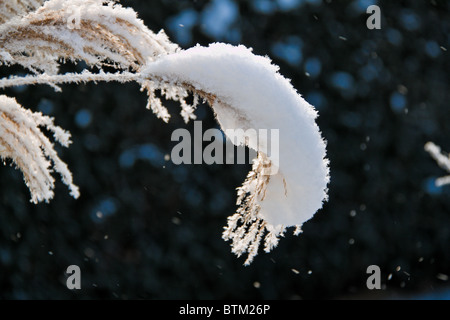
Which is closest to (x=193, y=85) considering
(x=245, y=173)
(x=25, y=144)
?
(x=25, y=144)

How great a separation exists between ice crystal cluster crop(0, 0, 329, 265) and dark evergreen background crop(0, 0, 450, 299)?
2300mm

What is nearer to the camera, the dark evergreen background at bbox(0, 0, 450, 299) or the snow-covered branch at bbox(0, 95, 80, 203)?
the snow-covered branch at bbox(0, 95, 80, 203)

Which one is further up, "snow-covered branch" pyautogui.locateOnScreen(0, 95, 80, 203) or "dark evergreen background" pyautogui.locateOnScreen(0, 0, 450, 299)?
"dark evergreen background" pyautogui.locateOnScreen(0, 0, 450, 299)

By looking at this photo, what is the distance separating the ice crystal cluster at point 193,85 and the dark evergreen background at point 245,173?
7.55 feet

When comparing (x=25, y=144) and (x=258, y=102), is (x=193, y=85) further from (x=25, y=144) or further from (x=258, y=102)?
(x=25, y=144)

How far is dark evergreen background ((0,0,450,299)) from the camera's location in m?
3.20

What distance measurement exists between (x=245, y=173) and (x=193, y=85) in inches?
106

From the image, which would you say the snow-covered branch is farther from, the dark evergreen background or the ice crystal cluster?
the dark evergreen background

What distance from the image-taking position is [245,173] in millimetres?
3525

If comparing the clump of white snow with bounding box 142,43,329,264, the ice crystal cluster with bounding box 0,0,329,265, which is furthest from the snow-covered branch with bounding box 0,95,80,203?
the clump of white snow with bounding box 142,43,329,264

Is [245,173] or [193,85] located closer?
[193,85]

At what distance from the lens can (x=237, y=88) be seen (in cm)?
83

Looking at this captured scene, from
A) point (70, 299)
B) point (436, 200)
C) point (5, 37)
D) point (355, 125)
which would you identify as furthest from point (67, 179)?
point (436, 200)

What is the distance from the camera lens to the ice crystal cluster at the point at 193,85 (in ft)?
2.74
